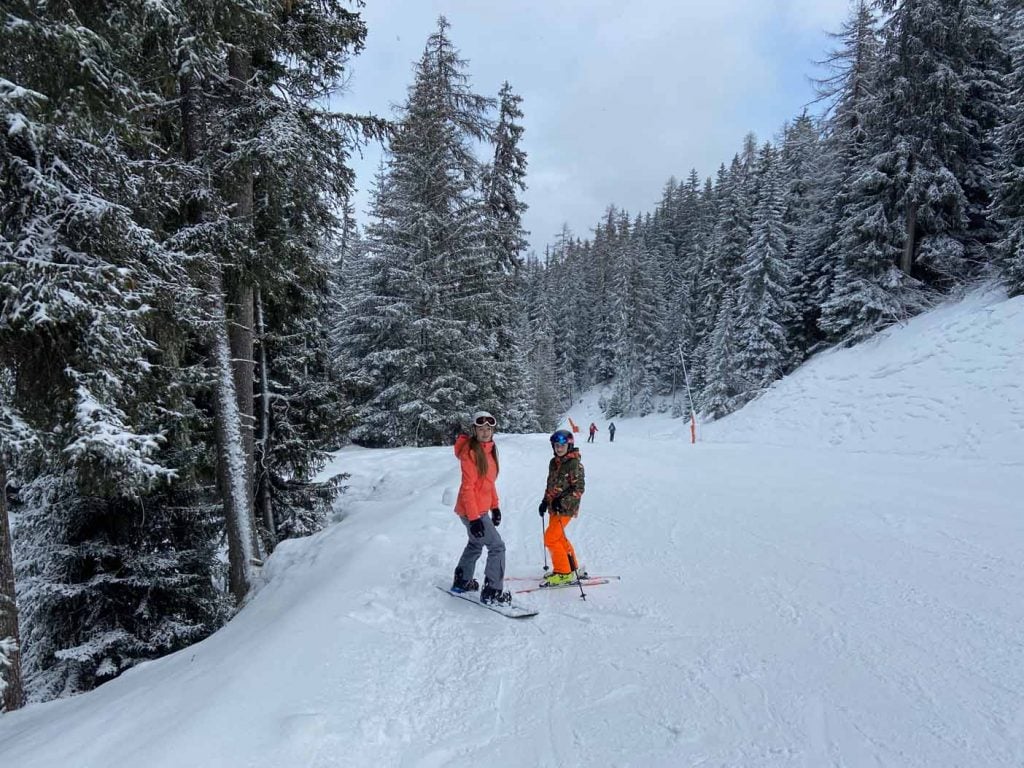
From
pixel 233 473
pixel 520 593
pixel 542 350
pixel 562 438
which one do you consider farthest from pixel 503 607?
pixel 542 350

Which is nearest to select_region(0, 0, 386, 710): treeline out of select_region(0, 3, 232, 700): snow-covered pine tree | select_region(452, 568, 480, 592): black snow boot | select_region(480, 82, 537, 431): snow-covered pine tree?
select_region(0, 3, 232, 700): snow-covered pine tree

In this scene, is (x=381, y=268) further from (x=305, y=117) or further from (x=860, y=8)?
(x=860, y=8)

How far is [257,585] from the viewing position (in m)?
8.06

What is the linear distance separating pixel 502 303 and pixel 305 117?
15.0 meters

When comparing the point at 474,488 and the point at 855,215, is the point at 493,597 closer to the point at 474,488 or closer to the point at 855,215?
the point at 474,488

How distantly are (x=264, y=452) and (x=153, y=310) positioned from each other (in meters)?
5.94

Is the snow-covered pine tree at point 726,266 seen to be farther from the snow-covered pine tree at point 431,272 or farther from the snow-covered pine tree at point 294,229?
the snow-covered pine tree at point 294,229

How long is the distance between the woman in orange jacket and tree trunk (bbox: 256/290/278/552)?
6.04m

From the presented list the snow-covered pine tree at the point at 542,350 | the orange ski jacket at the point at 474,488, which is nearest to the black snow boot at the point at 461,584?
the orange ski jacket at the point at 474,488

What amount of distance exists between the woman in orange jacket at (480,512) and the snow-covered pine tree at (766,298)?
29.1 meters

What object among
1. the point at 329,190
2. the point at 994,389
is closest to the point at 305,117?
the point at 329,190

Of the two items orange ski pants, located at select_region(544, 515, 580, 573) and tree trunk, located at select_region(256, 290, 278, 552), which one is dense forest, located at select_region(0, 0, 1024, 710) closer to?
tree trunk, located at select_region(256, 290, 278, 552)

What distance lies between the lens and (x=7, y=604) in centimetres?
528

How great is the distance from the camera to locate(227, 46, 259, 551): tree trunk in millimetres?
7641
